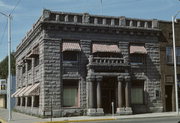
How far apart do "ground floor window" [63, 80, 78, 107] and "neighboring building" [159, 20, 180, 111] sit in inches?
362

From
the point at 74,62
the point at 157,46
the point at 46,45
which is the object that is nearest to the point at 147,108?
the point at 157,46

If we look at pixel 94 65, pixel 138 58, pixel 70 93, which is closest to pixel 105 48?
pixel 94 65

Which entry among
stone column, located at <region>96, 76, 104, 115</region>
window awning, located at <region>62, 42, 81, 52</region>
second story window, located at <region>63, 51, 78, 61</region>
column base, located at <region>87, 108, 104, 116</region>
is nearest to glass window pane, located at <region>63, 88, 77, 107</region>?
column base, located at <region>87, 108, 104, 116</region>

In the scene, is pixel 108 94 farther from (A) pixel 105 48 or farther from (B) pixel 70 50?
(B) pixel 70 50

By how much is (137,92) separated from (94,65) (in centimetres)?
597

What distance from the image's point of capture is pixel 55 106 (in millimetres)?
28500

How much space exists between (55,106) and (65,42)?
6.00 metres

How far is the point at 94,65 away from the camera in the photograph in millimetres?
28906

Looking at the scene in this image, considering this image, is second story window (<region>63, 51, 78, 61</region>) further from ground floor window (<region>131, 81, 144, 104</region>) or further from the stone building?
ground floor window (<region>131, 81, 144, 104</region>)

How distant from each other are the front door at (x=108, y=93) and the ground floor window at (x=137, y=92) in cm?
214

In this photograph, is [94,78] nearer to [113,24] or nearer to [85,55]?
[85,55]

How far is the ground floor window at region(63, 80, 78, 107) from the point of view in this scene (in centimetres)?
2928

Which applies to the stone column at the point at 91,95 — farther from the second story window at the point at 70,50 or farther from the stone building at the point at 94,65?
the second story window at the point at 70,50

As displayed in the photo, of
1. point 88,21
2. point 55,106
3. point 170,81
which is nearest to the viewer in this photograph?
point 55,106
